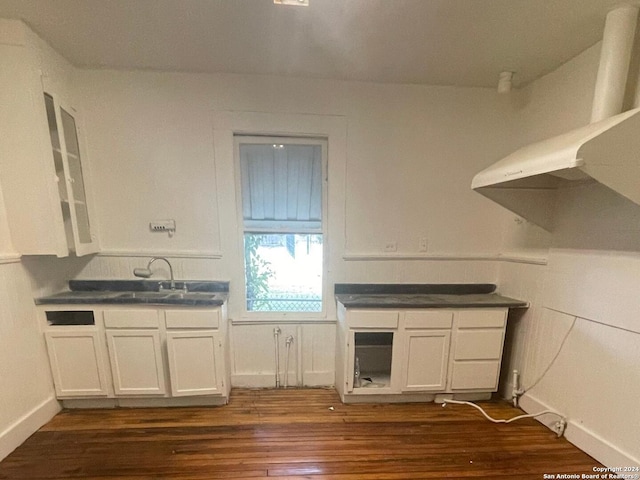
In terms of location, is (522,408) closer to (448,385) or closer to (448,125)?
(448,385)

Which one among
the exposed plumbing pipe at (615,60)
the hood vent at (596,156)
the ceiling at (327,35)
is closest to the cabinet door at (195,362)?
the ceiling at (327,35)

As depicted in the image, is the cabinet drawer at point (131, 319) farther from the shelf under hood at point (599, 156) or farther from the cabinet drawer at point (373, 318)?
the shelf under hood at point (599, 156)

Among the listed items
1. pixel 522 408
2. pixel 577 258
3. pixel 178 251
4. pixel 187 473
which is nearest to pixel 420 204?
pixel 577 258

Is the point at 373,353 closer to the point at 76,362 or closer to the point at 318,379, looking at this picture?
the point at 318,379

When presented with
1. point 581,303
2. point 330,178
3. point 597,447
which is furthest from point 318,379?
point 581,303

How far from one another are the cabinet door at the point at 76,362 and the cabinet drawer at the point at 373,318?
1879mm

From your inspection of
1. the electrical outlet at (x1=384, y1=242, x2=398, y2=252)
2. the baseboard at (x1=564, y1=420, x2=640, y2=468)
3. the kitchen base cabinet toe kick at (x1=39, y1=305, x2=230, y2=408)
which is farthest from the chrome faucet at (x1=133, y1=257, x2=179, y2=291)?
the baseboard at (x1=564, y1=420, x2=640, y2=468)

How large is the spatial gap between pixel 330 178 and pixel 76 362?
7.79 ft

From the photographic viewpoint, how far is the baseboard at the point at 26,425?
5.75ft

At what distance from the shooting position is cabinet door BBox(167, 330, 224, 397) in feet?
7.02

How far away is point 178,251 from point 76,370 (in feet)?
3.59

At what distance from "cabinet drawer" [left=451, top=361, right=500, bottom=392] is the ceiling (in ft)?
7.45

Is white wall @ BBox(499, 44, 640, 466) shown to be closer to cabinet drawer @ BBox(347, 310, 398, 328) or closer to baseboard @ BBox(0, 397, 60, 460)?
cabinet drawer @ BBox(347, 310, 398, 328)

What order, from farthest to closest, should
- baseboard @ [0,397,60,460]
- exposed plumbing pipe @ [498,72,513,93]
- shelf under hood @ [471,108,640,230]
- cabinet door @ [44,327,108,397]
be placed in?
exposed plumbing pipe @ [498,72,513,93]
cabinet door @ [44,327,108,397]
baseboard @ [0,397,60,460]
shelf under hood @ [471,108,640,230]
